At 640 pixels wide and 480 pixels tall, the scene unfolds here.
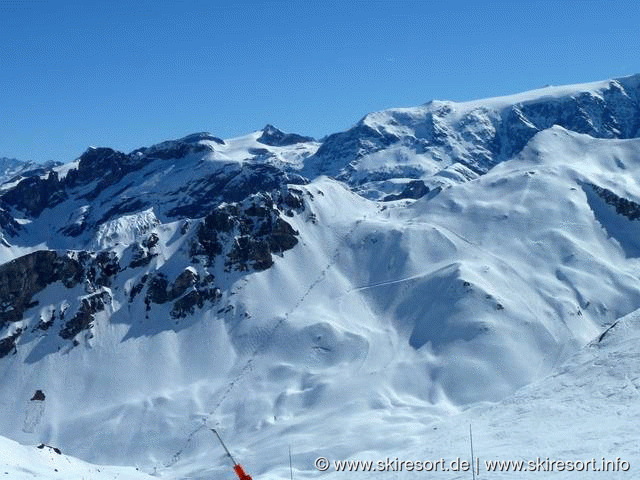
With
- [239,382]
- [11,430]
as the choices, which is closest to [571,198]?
[239,382]

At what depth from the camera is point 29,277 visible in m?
142

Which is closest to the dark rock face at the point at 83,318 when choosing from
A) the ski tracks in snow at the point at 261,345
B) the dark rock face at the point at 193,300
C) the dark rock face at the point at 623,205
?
the dark rock face at the point at 193,300

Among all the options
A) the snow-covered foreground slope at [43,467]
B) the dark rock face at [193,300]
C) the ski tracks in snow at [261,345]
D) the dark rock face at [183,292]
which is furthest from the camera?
the dark rock face at [183,292]

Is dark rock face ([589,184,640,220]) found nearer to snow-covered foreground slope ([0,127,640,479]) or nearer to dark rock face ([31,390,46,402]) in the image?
snow-covered foreground slope ([0,127,640,479])

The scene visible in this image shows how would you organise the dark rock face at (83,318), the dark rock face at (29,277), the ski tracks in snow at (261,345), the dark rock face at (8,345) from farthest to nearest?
the dark rock face at (29,277)
the dark rock face at (83,318)
the dark rock face at (8,345)
the ski tracks in snow at (261,345)

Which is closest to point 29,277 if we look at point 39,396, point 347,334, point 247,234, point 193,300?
point 39,396

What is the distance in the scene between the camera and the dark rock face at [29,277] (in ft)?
456

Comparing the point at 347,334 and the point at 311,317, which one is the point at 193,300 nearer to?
the point at 311,317

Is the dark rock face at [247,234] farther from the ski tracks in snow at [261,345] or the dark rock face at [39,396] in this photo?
the dark rock face at [39,396]

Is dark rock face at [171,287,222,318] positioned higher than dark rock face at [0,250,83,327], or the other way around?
dark rock face at [0,250,83,327]

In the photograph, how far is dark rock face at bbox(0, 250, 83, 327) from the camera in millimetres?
139000

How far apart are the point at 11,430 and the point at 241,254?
47422 mm

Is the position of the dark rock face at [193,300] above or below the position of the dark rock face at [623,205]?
below

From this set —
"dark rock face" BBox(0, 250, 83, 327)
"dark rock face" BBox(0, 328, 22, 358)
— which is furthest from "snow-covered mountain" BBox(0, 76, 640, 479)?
"dark rock face" BBox(0, 250, 83, 327)
